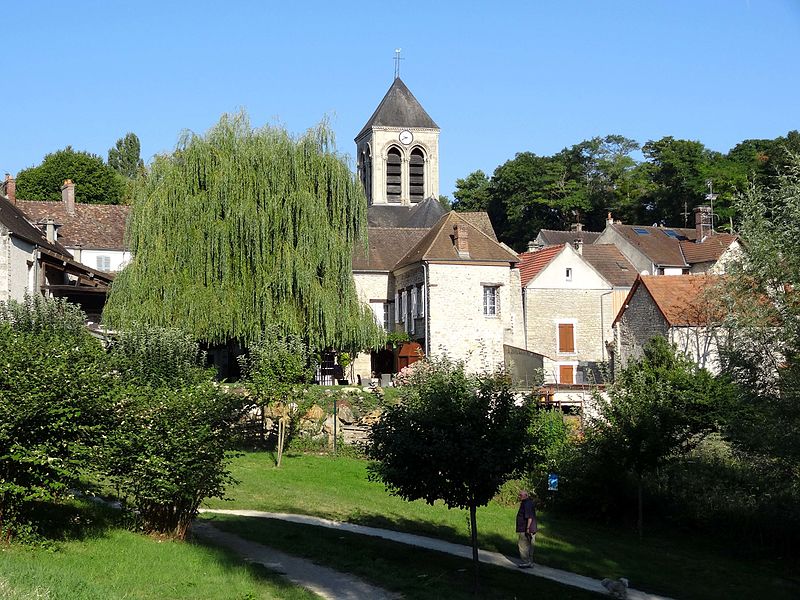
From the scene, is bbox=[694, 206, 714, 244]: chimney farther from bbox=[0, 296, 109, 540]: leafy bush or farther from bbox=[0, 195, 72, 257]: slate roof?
bbox=[0, 296, 109, 540]: leafy bush

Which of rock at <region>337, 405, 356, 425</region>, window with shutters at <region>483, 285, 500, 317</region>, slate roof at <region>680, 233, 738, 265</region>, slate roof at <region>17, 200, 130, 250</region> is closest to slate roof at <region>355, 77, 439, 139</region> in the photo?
slate roof at <region>680, 233, 738, 265</region>

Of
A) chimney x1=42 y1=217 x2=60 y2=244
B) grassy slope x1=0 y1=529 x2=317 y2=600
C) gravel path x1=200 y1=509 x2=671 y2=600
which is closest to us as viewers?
grassy slope x1=0 y1=529 x2=317 y2=600

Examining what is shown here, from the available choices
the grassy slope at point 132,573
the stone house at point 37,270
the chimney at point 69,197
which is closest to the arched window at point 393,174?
the chimney at point 69,197

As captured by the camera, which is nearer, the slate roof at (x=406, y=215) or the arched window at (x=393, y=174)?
the slate roof at (x=406, y=215)

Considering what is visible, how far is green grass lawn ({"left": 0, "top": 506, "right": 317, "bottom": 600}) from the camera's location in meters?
10.4

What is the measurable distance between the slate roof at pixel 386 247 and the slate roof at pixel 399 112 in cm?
2389

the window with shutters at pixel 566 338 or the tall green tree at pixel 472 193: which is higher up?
the tall green tree at pixel 472 193

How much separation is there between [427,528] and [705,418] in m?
8.35

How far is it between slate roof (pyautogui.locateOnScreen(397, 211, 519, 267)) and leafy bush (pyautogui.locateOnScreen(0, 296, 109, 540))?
26046mm

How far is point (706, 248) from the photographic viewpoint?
5081 centimetres

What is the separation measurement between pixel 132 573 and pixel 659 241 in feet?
149

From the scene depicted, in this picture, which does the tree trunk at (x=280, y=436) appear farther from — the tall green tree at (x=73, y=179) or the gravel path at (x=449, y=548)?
the tall green tree at (x=73, y=179)

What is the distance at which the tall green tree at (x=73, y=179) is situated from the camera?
196 ft

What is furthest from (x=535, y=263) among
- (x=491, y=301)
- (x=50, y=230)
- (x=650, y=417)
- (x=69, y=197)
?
(x=650, y=417)
